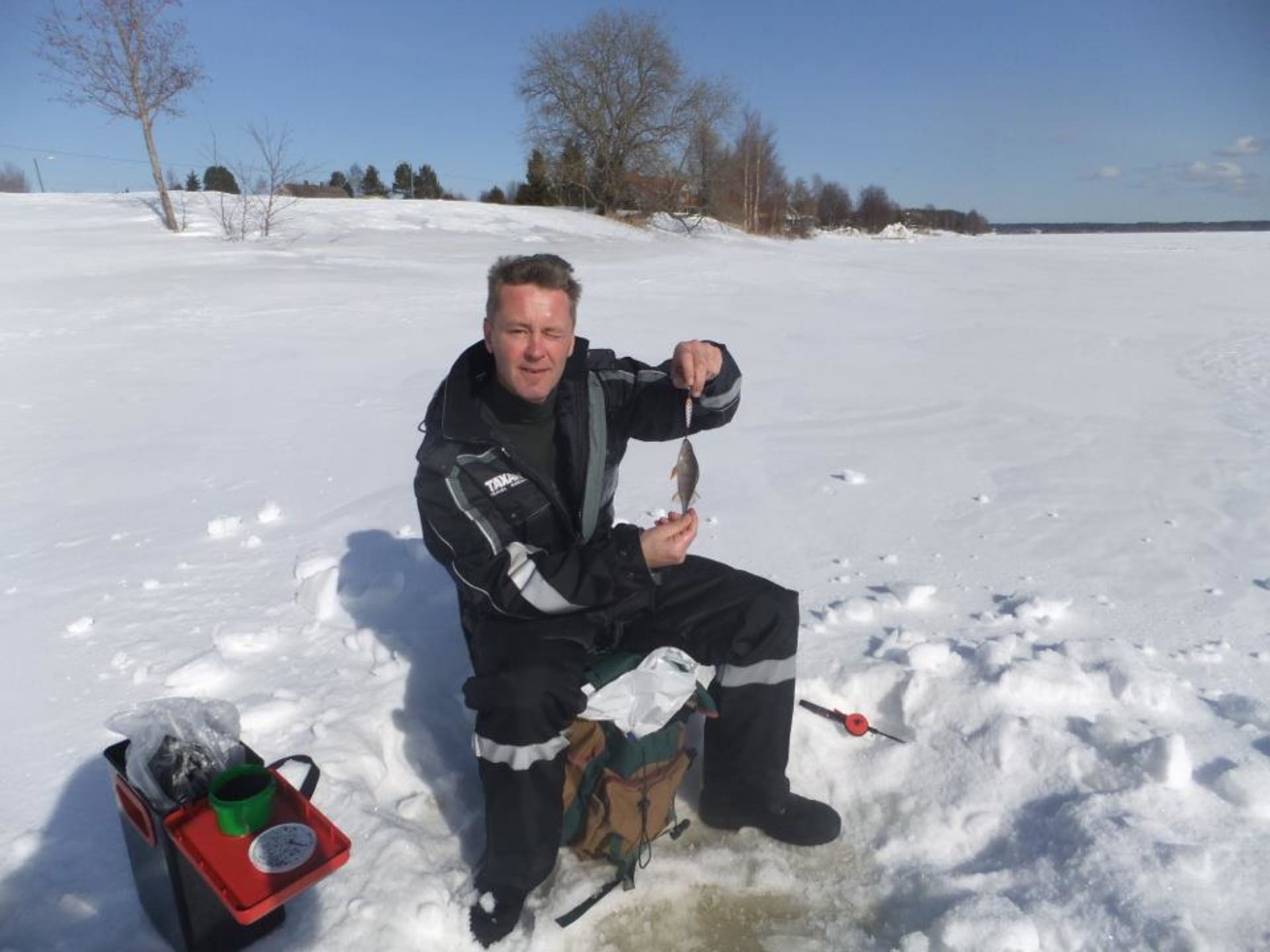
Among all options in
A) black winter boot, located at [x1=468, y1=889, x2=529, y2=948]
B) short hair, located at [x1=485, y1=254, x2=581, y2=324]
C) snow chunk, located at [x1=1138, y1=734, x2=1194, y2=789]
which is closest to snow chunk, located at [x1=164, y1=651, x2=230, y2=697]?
black winter boot, located at [x1=468, y1=889, x2=529, y2=948]

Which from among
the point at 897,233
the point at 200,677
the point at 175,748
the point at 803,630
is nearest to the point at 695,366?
→ the point at 803,630

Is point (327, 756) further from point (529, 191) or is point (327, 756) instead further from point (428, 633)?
point (529, 191)

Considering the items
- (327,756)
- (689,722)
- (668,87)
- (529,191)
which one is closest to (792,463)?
(689,722)

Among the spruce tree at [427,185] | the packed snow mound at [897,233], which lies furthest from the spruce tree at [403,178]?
the packed snow mound at [897,233]

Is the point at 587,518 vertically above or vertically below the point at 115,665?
above

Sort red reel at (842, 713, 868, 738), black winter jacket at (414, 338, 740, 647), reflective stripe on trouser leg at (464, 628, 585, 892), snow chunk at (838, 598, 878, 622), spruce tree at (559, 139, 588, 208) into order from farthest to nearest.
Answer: spruce tree at (559, 139, 588, 208)
snow chunk at (838, 598, 878, 622)
red reel at (842, 713, 868, 738)
black winter jacket at (414, 338, 740, 647)
reflective stripe on trouser leg at (464, 628, 585, 892)

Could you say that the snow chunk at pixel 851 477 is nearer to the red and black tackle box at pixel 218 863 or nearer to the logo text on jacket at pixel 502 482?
the logo text on jacket at pixel 502 482

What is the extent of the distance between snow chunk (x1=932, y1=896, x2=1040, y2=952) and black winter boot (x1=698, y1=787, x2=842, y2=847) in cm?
42

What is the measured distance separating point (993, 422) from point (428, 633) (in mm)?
4525

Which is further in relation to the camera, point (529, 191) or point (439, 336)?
point (529, 191)

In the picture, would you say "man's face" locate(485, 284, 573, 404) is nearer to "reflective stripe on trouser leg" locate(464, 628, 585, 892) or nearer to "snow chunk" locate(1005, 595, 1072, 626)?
"reflective stripe on trouser leg" locate(464, 628, 585, 892)

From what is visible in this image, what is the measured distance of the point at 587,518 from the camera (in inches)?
98.3

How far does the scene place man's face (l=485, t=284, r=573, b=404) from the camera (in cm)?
235

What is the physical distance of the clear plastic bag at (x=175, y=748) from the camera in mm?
1858
